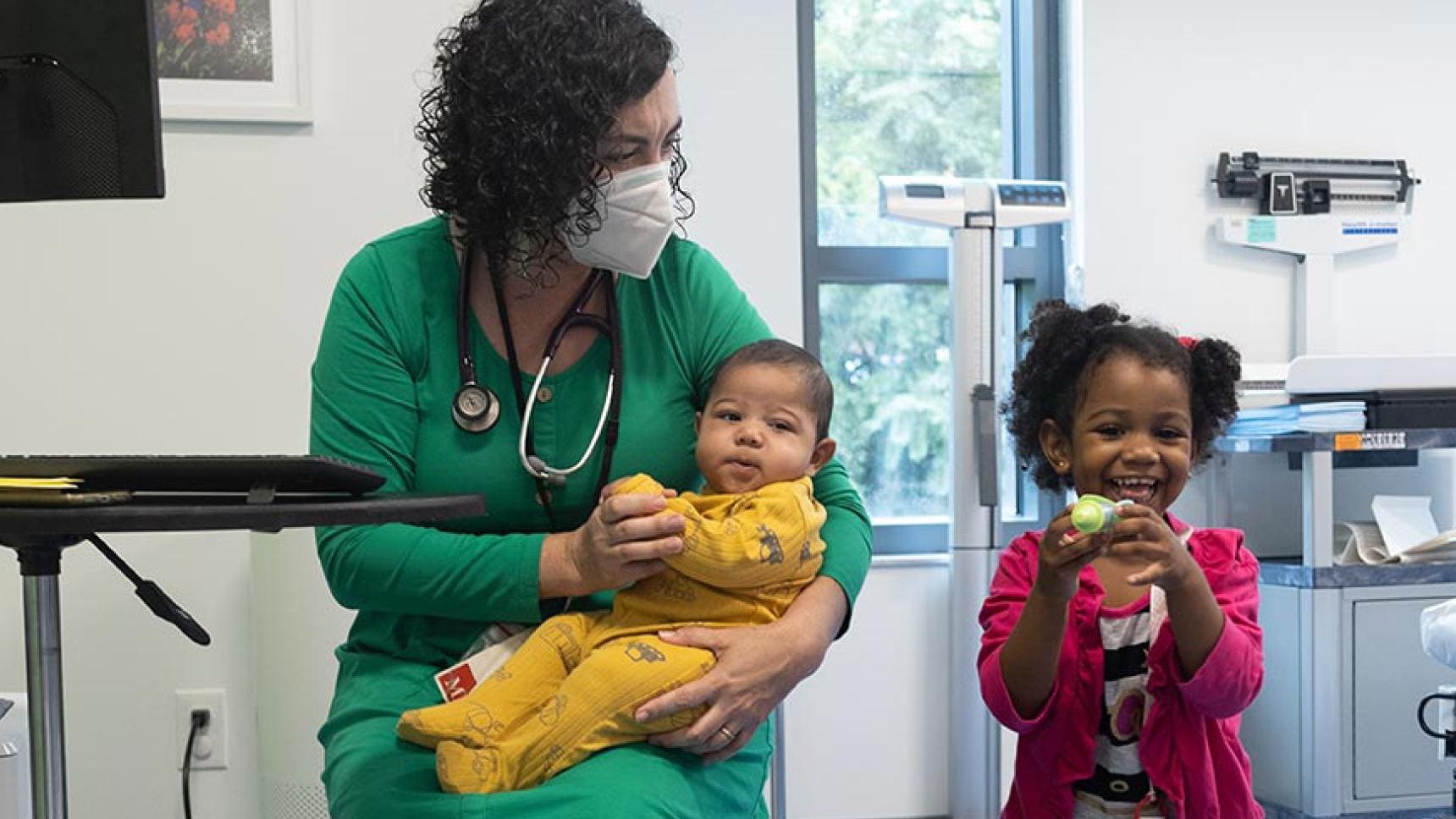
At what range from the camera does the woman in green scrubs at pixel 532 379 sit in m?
1.38

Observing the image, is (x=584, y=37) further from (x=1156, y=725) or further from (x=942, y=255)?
(x=942, y=255)

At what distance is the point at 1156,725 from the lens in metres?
1.60

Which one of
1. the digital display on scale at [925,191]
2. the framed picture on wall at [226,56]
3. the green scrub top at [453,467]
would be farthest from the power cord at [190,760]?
the digital display on scale at [925,191]

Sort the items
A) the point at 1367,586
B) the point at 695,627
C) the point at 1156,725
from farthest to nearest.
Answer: the point at 1367,586 < the point at 1156,725 < the point at 695,627

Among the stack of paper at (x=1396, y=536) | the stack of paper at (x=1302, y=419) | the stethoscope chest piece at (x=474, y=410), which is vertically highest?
the stethoscope chest piece at (x=474, y=410)

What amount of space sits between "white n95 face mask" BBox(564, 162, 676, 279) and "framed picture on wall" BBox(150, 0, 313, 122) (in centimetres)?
140

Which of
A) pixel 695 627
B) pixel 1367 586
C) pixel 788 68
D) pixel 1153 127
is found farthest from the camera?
pixel 1153 127

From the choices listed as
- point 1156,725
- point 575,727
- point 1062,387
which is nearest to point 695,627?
point 575,727

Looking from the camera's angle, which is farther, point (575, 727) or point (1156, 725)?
point (1156, 725)

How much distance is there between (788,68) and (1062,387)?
148 centimetres

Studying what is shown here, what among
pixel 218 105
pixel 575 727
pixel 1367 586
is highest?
pixel 218 105

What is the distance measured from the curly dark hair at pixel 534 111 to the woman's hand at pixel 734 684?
444 mm

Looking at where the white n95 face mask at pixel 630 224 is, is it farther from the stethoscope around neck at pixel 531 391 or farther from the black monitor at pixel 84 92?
the black monitor at pixel 84 92

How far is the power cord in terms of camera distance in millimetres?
2676
